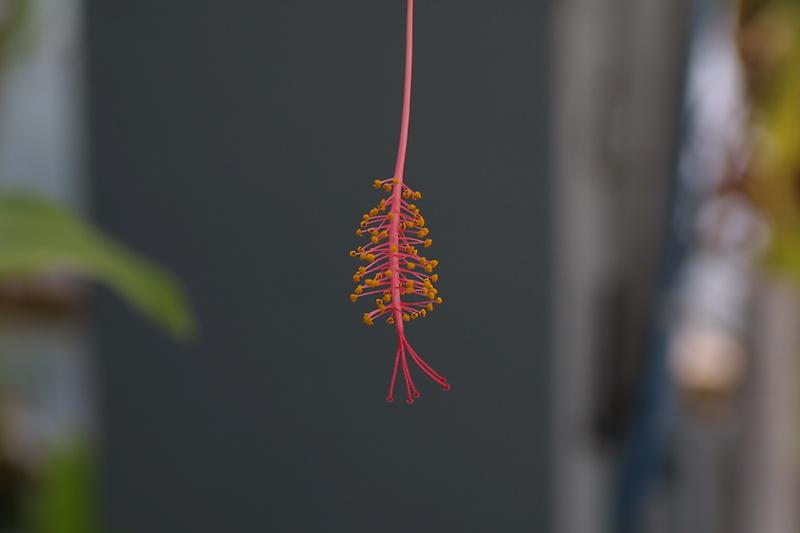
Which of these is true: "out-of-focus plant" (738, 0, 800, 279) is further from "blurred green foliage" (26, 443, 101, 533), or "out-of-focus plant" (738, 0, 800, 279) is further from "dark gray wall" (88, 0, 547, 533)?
"blurred green foliage" (26, 443, 101, 533)

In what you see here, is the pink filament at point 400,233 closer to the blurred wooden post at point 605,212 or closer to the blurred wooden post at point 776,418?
the blurred wooden post at point 605,212

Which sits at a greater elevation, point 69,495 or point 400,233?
point 400,233

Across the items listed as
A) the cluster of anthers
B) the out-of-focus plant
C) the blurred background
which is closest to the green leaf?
the cluster of anthers

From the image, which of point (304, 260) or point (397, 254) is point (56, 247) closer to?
point (397, 254)

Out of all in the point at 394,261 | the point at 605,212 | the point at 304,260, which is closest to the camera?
the point at 394,261

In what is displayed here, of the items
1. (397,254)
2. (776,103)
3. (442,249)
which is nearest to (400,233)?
(397,254)

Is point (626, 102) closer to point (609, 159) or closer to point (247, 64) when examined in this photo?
point (609, 159)
